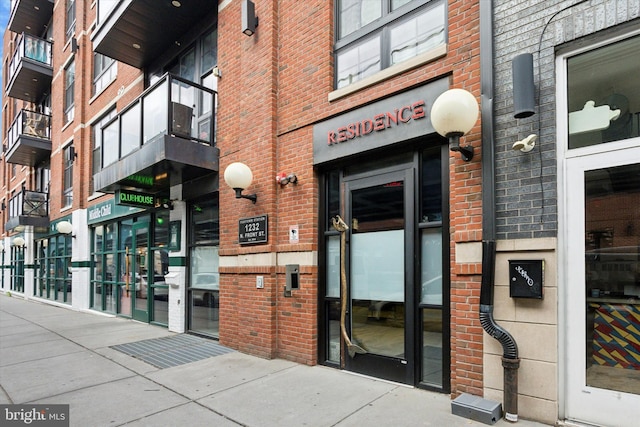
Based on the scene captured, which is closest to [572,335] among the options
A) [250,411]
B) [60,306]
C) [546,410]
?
[546,410]

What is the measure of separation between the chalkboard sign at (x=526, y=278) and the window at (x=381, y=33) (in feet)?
8.60

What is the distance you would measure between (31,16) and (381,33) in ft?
66.2

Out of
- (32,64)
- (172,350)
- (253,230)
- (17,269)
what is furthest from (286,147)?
(17,269)

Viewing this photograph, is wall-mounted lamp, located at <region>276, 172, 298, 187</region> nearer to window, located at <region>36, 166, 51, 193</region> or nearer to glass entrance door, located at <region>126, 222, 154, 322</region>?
glass entrance door, located at <region>126, 222, 154, 322</region>

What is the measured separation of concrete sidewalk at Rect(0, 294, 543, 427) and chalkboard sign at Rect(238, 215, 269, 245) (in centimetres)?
177

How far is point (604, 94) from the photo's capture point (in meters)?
3.47

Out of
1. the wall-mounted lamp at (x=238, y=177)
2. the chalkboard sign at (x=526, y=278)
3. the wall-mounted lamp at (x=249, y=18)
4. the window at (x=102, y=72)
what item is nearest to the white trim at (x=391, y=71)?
the wall-mounted lamp at (x=238, y=177)

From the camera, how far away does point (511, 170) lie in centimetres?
367

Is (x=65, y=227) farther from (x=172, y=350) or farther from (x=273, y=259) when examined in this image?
(x=273, y=259)

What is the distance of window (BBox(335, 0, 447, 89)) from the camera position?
4723mm

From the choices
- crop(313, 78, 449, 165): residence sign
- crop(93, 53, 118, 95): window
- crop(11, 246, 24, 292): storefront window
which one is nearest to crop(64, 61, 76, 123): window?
crop(93, 53, 118, 95): window

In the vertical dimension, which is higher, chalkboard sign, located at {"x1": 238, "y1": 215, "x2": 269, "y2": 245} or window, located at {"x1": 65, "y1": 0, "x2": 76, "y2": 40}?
window, located at {"x1": 65, "y1": 0, "x2": 76, "y2": 40}

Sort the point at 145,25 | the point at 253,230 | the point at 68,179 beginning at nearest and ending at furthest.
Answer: the point at 253,230
the point at 145,25
the point at 68,179

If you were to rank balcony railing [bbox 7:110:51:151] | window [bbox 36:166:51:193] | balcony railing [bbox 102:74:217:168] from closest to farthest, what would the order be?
1. balcony railing [bbox 102:74:217:168]
2. balcony railing [bbox 7:110:51:151]
3. window [bbox 36:166:51:193]
